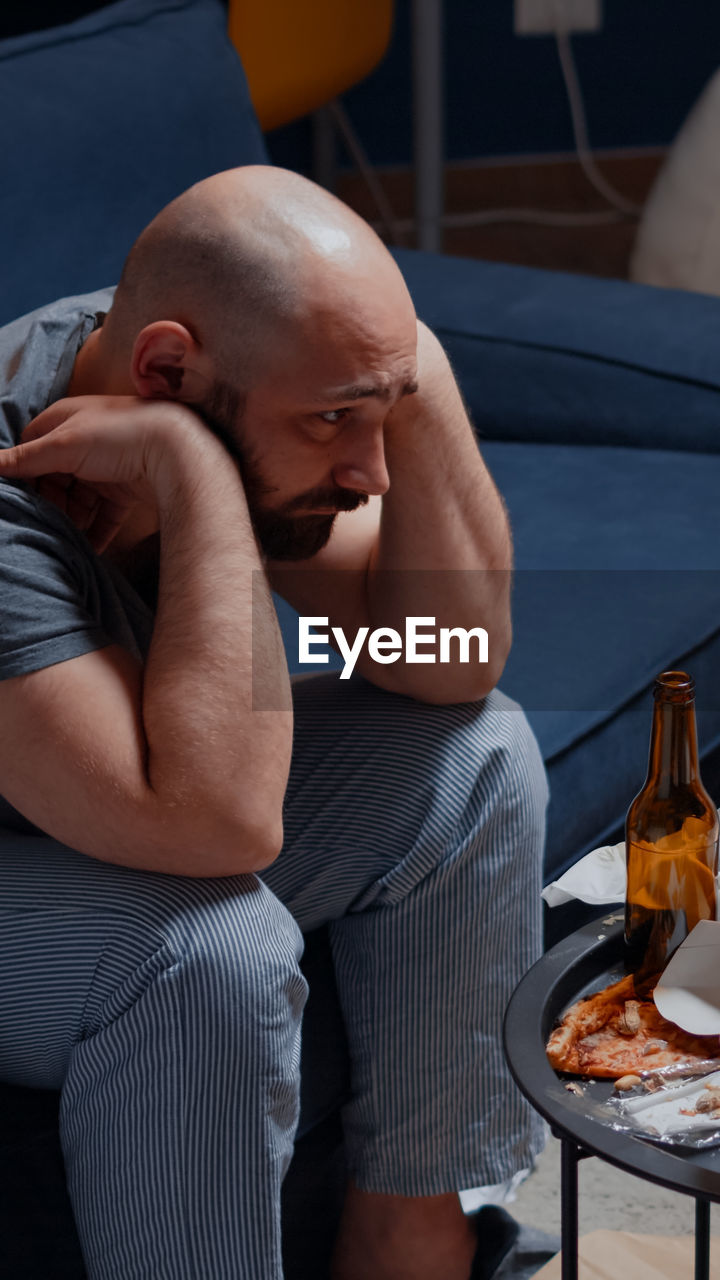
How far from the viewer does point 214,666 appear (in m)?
1.02

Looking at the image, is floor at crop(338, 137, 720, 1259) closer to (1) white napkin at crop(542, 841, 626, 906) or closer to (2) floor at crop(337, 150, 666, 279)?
(2) floor at crop(337, 150, 666, 279)

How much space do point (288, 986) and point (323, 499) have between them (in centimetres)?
35

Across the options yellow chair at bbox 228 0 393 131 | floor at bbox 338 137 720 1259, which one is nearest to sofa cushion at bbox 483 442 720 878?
yellow chair at bbox 228 0 393 131

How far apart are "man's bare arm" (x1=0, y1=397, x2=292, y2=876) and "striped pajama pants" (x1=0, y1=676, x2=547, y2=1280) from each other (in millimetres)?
50

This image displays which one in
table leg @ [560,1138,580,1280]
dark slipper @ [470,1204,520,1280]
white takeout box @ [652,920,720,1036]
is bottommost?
dark slipper @ [470,1204,520,1280]

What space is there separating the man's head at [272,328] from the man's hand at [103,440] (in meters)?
0.03

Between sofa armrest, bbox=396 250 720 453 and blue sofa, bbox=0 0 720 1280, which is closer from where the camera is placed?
blue sofa, bbox=0 0 720 1280

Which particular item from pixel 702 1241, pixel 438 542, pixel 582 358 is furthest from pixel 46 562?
pixel 582 358

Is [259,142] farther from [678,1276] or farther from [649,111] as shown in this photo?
[649,111]

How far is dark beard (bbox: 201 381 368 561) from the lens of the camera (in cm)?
108

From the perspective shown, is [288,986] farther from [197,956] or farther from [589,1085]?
[589,1085]

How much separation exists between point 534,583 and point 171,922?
77 centimetres

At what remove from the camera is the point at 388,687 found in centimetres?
124

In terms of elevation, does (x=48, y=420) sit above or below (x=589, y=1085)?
above
